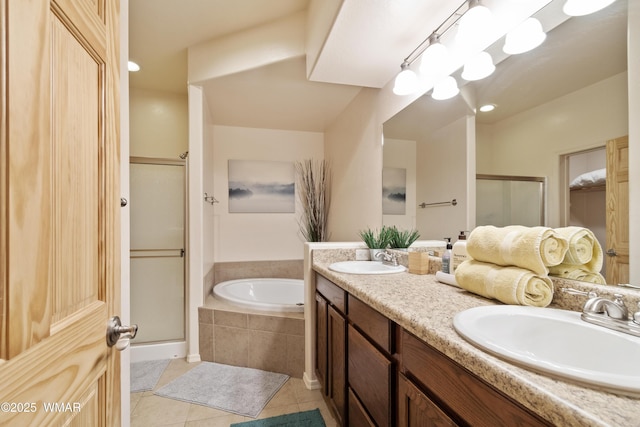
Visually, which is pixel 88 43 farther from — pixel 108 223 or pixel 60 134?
pixel 108 223

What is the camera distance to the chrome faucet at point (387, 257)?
173 cm

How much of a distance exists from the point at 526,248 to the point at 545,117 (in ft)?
1.62

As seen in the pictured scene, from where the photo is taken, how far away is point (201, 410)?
1.75 metres

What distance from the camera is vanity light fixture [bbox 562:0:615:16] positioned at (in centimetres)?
85

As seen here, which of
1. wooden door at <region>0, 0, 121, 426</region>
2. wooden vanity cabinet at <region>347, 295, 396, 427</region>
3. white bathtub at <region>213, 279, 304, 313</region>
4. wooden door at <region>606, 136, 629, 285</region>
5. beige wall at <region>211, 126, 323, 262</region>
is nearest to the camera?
wooden door at <region>0, 0, 121, 426</region>

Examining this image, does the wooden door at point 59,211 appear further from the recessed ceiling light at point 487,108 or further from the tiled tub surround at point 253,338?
the tiled tub surround at point 253,338

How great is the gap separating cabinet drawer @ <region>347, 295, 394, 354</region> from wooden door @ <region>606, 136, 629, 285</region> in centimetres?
66

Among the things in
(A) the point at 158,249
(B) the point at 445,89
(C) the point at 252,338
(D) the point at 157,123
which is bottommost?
(C) the point at 252,338

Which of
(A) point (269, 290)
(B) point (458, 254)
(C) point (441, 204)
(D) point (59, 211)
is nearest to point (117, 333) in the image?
(D) point (59, 211)

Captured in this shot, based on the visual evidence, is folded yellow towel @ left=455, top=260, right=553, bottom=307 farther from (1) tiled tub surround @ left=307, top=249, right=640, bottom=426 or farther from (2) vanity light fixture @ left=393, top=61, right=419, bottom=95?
(2) vanity light fixture @ left=393, top=61, right=419, bottom=95

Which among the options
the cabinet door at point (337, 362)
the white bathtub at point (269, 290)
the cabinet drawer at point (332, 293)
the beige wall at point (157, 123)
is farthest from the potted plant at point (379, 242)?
the beige wall at point (157, 123)

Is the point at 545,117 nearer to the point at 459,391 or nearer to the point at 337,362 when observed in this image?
the point at 459,391

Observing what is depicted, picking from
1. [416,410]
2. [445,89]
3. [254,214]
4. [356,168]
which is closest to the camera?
[416,410]

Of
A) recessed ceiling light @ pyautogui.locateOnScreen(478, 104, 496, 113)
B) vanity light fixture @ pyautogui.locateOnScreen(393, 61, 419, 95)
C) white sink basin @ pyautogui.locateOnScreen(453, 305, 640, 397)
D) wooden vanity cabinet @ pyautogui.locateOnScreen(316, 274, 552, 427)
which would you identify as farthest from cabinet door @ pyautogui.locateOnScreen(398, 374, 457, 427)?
vanity light fixture @ pyautogui.locateOnScreen(393, 61, 419, 95)
